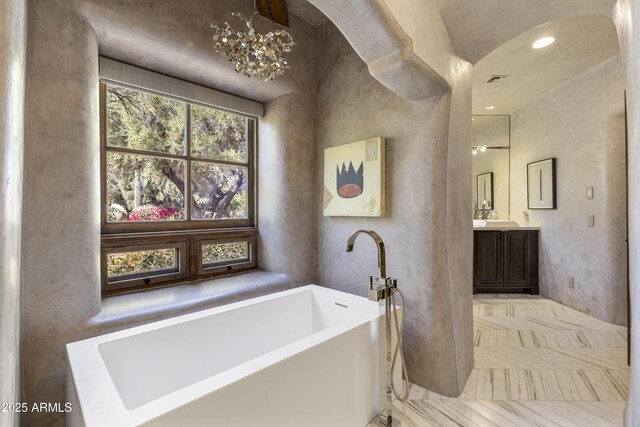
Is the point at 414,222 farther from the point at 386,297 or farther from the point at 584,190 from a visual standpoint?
the point at 584,190

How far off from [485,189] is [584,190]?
5.06ft

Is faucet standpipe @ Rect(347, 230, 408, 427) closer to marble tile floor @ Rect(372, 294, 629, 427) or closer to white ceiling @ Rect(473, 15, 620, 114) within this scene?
marble tile floor @ Rect(372, 294, 629, 427)

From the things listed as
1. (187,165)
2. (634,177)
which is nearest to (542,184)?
(634,177)

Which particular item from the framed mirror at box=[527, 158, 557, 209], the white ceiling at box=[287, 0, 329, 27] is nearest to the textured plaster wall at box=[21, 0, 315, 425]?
the white ceiling at box=[287, 0, 329, 27]

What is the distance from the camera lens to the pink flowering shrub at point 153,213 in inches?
83.7

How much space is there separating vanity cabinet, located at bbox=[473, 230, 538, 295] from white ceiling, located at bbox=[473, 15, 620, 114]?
185 centimetres

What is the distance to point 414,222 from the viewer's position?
2.02 meters

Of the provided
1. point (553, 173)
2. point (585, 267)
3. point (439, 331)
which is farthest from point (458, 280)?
point (553, 173)

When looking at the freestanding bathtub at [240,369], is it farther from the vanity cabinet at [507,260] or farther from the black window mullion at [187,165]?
the vanity cabinet at [507,260]

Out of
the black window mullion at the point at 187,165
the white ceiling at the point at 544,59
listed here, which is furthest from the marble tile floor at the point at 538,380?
the white ceiling at the point at 544,59

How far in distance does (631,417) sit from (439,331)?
2.84ft

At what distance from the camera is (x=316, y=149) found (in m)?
2.74

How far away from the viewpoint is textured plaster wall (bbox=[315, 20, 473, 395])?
1.93m

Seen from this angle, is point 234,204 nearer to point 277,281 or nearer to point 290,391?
point 277,281
